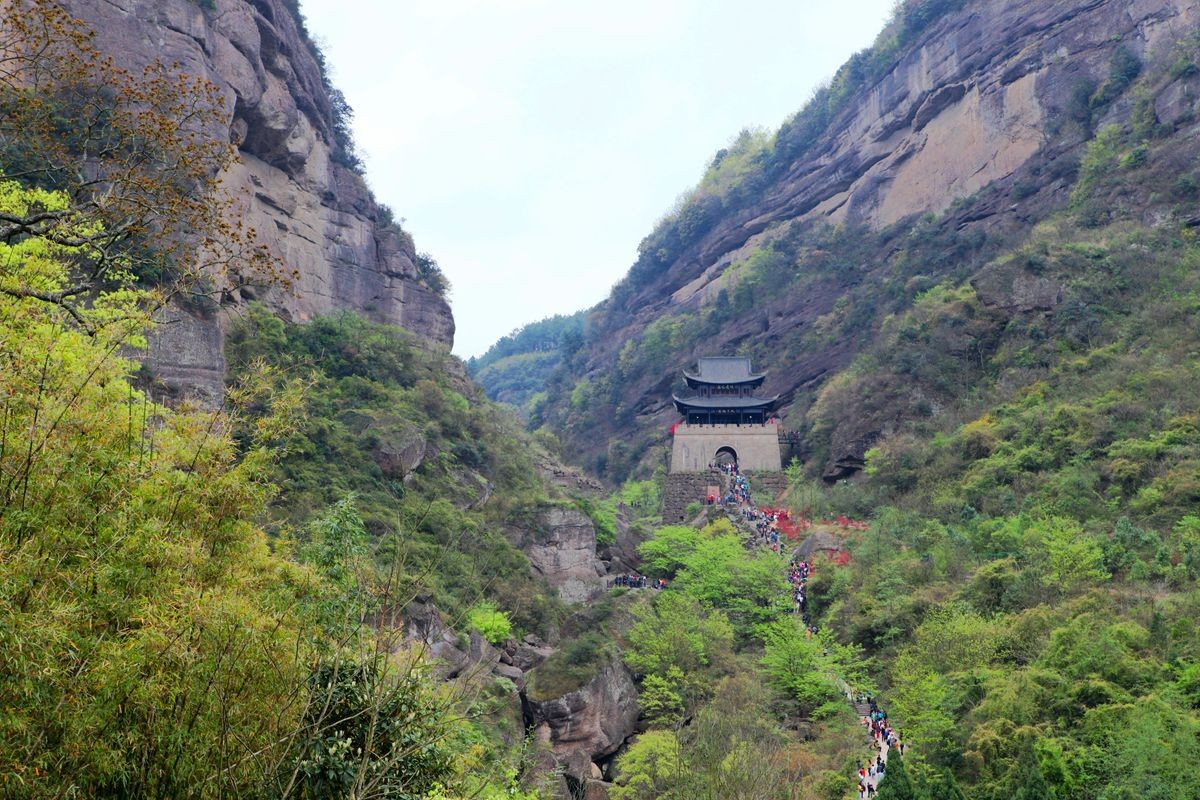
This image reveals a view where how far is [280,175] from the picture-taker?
32.4 m

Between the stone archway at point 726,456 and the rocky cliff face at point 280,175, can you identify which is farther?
the stone archway at point 726,456

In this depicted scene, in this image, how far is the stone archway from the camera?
41.1 meters

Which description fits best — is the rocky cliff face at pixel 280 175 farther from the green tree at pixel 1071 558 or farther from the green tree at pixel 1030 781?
the green tree at pixel 1071 558

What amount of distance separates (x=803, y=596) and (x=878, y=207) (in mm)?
35845

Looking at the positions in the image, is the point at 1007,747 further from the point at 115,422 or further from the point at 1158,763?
the point at 115,422

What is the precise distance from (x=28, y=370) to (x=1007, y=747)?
610 inches

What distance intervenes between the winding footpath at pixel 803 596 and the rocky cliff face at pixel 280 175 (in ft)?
48.7

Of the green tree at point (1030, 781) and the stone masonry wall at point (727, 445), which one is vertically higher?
the stone masonry wall at point (727, 445)

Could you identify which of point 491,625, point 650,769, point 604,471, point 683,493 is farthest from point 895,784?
point 604,471

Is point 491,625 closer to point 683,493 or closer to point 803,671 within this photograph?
point 803,671

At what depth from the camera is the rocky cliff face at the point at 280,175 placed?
78.5 ft

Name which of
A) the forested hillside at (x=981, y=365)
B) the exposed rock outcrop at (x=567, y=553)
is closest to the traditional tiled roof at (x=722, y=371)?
the forested hillside at (x=981, y=365)

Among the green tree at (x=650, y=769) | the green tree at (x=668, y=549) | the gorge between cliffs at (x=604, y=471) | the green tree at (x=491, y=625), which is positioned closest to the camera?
the gorge between cliffs at (x=604, y=471)

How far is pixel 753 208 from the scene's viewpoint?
6550cm
